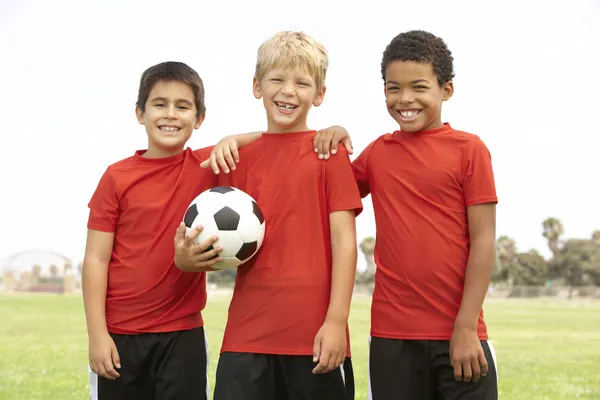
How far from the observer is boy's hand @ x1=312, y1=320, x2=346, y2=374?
403 cm

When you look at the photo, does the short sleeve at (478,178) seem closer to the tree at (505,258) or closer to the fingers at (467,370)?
the fingers at (467,370)

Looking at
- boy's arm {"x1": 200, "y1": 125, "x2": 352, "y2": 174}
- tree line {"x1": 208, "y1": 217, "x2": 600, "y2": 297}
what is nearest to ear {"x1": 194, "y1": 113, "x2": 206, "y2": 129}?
boy's arm {"x1": 200, "y1": 125, "x2": 352, "y2": 174}

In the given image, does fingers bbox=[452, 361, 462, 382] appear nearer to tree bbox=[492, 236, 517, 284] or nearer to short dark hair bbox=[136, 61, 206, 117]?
short dark hair bbox=[136, 61, 206, 117]

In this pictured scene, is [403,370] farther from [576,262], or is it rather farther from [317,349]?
[576,262]

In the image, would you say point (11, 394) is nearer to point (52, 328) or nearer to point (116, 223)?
point (116, 223)

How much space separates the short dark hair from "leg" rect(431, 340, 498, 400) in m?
2.33

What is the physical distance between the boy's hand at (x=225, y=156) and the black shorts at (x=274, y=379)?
1138 mm

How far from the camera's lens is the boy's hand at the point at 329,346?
4027mm

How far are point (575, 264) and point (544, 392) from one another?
75127 millimetres

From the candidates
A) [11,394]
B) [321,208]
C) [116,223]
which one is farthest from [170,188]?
[11,394]

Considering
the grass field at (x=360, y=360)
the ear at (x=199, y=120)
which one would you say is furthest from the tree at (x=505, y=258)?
the ear at (x=199, y=120)

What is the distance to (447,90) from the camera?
15.0ft

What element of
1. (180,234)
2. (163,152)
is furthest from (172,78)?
(180,234)

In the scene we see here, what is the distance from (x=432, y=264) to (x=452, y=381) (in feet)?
2.26
